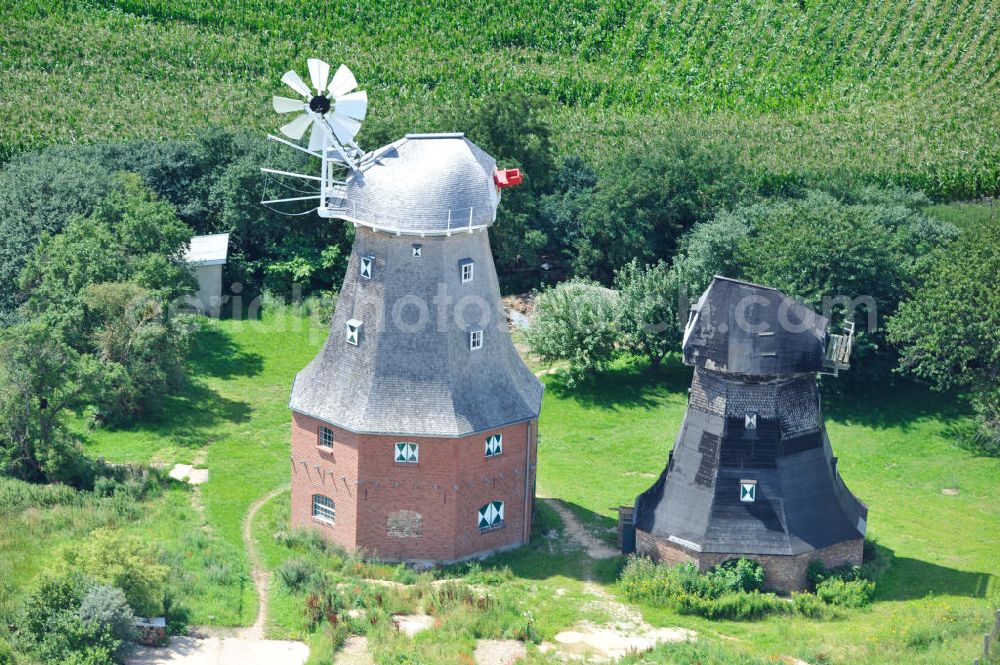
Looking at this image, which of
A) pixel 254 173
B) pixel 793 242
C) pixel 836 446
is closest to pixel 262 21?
pixel 254 173

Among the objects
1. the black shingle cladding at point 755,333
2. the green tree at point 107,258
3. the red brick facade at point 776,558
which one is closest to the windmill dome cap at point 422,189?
the black shingle cladding at point 755,333

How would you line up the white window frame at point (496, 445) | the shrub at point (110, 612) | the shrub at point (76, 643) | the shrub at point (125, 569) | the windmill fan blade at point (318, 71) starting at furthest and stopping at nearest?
the white window frame at point (496, 445) → the windmill fan blade at point (318, 71) → the shrub at point (125, 569) → the shrub at point (110, 612) → the shrub at point (76, 643)

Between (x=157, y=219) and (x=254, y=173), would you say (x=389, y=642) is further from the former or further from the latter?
(x=254, y=173)

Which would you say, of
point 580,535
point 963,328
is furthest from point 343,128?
point 963,328

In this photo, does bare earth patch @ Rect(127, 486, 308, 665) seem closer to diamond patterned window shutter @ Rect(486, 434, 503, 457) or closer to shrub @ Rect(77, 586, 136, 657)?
shrub @ Rect(77, 586, 136, 657)

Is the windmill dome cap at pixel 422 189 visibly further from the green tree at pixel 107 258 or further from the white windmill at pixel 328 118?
the green tree at pixel 107 258

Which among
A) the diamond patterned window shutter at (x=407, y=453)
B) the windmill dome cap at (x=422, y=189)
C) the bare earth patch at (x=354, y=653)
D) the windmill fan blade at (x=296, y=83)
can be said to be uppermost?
the windmill fan blade at (x=296, y=83)

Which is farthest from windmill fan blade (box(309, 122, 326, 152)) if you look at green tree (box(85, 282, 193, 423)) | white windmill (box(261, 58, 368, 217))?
green tree (box(85, 282, 193, 423))
